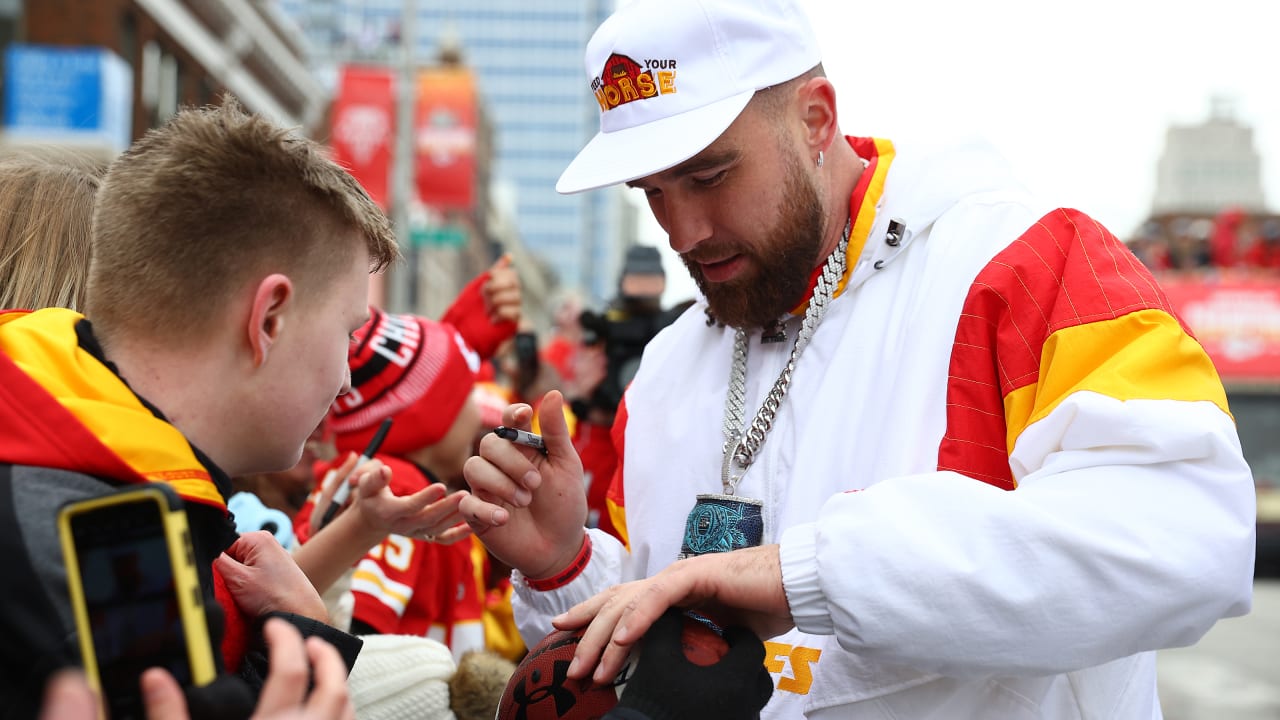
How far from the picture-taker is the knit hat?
2.36 meters

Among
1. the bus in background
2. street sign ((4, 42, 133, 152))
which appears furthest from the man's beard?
street sign ((4, 42, 133, 152))

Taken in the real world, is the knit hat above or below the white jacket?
below

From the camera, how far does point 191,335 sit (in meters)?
1.58

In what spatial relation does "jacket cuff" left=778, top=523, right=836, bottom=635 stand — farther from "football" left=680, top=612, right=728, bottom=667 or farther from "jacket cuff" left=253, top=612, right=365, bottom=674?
"jacket cuff" left=253, top=612, right=365, bottom=674

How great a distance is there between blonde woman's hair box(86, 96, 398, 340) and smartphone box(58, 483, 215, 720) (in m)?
0.41

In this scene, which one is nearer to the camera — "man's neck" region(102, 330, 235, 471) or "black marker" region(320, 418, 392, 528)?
"man's neck" region(102, 330, 235, 471)

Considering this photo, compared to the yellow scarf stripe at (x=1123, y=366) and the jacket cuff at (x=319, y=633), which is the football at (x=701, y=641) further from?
the yellow scarf stripe at (x=1123, y=366)

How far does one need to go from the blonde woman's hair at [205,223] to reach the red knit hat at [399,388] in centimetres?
192

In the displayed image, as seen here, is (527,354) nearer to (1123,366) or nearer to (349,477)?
(349,477)

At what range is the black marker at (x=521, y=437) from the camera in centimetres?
217

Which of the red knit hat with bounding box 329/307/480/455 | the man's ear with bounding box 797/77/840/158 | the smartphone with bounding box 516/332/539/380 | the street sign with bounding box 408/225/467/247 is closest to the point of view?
the man's ear with bounding box 797/77/840/158

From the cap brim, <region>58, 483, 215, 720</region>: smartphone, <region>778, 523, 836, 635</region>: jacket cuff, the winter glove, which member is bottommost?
the winter glove

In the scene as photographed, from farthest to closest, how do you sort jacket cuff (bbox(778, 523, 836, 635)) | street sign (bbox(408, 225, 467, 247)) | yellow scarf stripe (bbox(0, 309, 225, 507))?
street sign (bbox(408, 225, 467, 247)), jacket cuff (bbox(778, 523, 836, 635)), yellow scarf stripe (bbox(0, 309, 225, 507))

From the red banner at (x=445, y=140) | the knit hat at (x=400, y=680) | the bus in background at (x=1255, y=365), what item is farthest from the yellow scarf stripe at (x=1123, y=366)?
the red banner at (x=445, y=140)
